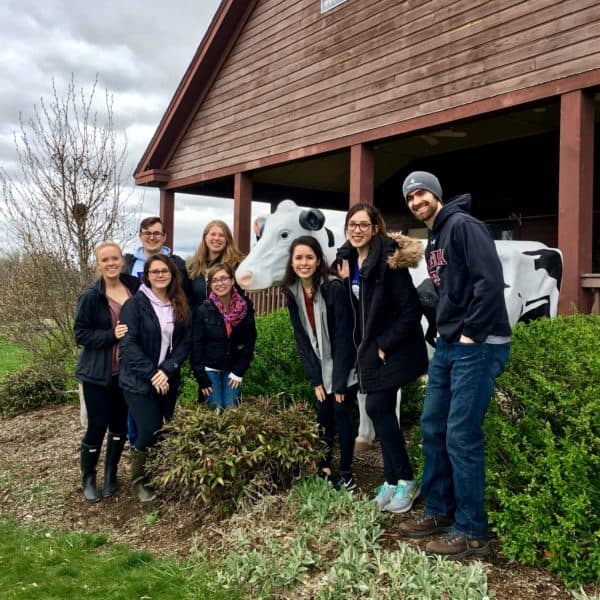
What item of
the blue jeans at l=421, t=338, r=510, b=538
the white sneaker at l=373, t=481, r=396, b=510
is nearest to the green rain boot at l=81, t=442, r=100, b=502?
the white sneaker at l=373, t=481, r=396, b=510

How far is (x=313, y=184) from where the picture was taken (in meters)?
13.7

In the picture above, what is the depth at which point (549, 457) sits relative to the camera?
2.81m

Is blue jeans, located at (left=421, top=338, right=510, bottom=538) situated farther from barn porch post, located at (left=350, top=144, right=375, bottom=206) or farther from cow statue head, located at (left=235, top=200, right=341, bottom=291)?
barn porch post, located at (left=350, top=144, right=375, bottom=206)

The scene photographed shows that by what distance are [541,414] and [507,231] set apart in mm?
9096

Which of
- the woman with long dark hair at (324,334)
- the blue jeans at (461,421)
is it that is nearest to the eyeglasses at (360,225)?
the woman with long dark hair at (324,334)

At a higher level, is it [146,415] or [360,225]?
[360,225]

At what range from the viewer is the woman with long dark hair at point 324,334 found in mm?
3789

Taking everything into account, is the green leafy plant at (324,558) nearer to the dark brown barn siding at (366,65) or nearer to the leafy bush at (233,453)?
the leafy bush at (233,453)

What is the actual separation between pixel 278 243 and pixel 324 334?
0.88m

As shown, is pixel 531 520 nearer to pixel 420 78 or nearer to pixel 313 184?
pixel 420 78

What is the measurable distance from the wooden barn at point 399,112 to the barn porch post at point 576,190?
0.01 meters

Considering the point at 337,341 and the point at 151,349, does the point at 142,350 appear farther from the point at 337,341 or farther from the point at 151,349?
the point at 337,341

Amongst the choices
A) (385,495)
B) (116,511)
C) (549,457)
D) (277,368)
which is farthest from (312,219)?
(116,511)

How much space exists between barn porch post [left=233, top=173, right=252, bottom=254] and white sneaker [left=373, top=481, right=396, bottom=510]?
7671 millimetres
